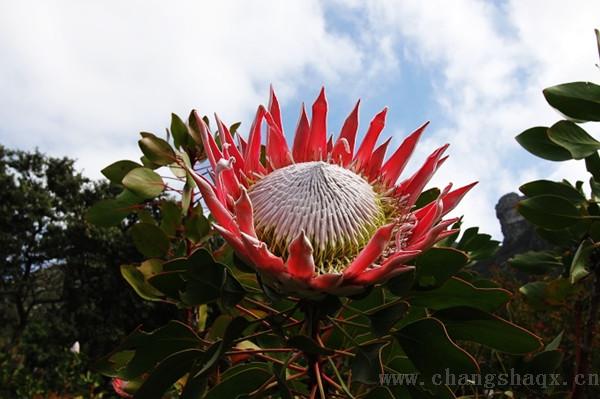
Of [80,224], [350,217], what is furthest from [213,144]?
[80,224]

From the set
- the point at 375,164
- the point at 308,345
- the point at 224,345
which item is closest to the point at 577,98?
the point at 375,164

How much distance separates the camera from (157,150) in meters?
2.06

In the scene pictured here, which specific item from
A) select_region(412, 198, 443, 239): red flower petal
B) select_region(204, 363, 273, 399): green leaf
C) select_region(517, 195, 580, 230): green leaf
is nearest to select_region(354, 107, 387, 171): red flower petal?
select_region(412, 198, 443, 239): red flower petal

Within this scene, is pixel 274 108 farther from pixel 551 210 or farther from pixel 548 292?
pixel 548 292

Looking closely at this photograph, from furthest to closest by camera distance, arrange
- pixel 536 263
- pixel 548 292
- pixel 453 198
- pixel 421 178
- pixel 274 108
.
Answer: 1. pixel 536 263
2. pixel 548 292
3. pixel 274 108
4. pixel 421 178
5. pixel 453 198

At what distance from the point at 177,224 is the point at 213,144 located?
77 centimetres

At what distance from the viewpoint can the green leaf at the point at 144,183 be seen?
190 cm

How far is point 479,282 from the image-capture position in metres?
1.60

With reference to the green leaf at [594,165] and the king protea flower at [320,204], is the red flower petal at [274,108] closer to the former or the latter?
the king protea flower at [320,204]

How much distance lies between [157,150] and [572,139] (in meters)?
1.46

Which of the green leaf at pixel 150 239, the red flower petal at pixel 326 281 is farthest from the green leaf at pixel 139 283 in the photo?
the red flower petal at pixel 326 281

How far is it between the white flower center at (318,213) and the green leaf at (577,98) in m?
0.68

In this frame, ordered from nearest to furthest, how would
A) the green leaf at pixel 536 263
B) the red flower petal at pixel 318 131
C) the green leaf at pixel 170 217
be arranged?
the red flower petal at pixel 318 131, the green leaf at pixel 170 217, the green leaf at pixel 536 263

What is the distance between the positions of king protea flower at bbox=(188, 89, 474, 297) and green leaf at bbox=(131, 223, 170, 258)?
0.49 metres
